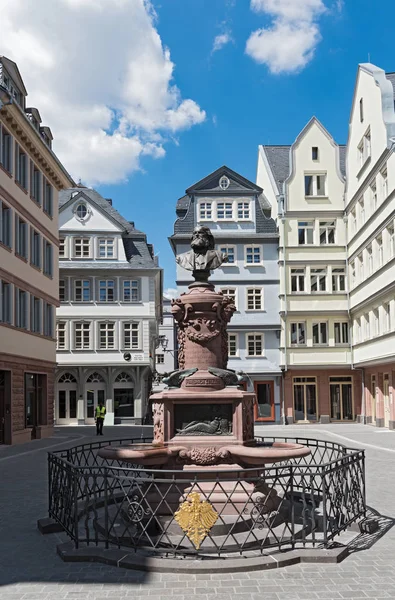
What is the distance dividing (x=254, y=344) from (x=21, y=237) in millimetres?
18299

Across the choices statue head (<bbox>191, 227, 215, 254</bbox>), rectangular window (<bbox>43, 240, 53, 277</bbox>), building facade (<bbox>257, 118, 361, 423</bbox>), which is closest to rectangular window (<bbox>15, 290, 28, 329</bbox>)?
rectangular window (<bbox>43, 240, 53, 277</bbox>)

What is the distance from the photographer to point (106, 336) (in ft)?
141

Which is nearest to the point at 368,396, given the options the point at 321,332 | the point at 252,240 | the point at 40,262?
the point at 321,332

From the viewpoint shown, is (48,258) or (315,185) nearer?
(48,258)

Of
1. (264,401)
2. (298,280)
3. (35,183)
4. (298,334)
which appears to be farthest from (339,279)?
(35,183)

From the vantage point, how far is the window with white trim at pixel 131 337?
42906 millimetres

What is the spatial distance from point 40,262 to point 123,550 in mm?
24705

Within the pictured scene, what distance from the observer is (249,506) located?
9.95 m

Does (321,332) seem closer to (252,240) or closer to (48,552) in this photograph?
(252,240)

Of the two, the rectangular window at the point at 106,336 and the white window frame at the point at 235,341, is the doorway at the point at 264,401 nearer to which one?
the white window frame at the point at 235,341

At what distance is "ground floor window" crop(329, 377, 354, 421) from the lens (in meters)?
42.2

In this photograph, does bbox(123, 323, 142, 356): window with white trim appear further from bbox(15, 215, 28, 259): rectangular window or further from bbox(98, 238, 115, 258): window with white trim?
bbox(15, 215, 28, 259): rectangular window

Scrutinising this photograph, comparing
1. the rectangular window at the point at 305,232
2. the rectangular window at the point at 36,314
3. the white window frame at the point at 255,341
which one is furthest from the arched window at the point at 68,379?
the rectangular window at the point at 305,232

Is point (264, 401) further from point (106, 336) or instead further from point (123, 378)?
point (106, 336)
